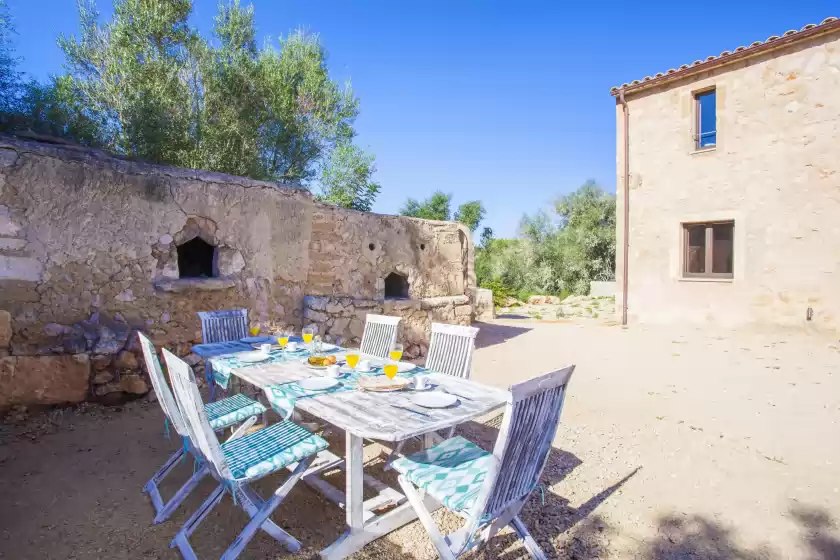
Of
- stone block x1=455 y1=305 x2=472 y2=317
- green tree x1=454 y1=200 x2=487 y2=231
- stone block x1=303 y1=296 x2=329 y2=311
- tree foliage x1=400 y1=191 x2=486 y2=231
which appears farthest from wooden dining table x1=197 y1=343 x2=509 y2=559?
green tree x1=454 y1=200 x2=487 y2=231

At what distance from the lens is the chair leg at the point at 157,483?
2.35 m

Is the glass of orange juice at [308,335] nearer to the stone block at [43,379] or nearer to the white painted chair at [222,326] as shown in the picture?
the white painted chair at [222,326]

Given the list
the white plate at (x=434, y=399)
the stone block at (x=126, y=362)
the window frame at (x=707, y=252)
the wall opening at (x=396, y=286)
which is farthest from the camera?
the window frame at (x=707, y=252)

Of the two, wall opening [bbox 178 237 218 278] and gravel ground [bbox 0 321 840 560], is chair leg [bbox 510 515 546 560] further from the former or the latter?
wall opening [bbox 178 237 218 278]

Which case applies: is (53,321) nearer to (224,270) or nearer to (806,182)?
(224,270)

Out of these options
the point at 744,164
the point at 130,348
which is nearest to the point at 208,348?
the point at 130,348

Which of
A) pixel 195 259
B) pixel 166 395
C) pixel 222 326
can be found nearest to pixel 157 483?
pixel 166 395

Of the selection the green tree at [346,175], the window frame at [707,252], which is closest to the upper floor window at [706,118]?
the window frame at [707,252]

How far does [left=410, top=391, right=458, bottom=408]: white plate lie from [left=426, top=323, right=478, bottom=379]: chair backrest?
2.75 feet

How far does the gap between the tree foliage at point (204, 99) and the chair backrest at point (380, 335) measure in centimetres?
520

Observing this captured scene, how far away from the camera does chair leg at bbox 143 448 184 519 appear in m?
2.35

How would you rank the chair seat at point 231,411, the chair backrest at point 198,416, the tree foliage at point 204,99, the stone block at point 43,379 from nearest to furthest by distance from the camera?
the chair backrest at point 198,416 → the chair seat at point 231,411 → the stone block at point 43,379 → the tree foliage at point 204,99

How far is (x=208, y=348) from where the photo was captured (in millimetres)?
3330

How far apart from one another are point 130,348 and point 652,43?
9.57 metres
